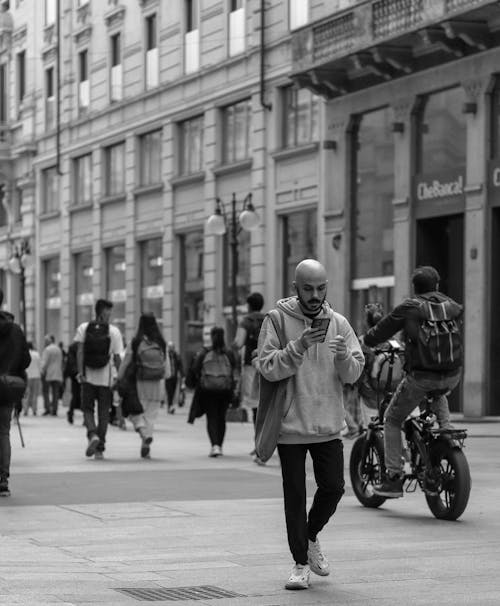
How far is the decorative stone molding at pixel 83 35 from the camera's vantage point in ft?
153

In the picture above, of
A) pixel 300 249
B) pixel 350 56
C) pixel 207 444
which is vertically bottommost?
pixel 207 444

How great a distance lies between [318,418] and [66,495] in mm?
5712

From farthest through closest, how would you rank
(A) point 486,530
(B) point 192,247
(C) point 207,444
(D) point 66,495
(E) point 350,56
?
(B) point 192,247, (E) point 350,56, (C) point 207,444, (D) point 66,495, (A) point 486,530

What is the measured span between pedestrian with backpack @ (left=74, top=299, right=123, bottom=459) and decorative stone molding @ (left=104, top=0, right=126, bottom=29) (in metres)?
26.1

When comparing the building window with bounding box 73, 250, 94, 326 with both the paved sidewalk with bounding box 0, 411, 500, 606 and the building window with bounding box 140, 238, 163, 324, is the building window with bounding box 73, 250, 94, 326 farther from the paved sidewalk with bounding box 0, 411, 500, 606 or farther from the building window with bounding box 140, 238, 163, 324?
the paved sidewalk with bounding box 0, 411, 500, 606

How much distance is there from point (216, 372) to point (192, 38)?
22.4 meters

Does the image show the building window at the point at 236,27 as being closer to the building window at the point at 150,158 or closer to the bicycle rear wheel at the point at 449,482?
the building window at the point at 150,158

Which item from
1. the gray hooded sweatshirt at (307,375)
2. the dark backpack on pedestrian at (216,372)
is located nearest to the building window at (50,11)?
the dark backpack on pedestrian at (216,372)

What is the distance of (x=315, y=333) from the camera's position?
8.59 metres

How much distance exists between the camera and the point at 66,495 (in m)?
14.1

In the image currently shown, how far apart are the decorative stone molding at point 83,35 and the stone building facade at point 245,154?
82mm

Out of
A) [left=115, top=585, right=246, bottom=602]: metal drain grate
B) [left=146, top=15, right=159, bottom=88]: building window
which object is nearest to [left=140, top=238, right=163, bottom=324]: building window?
[left=146, top=15, right=159, bottom=88]: building window

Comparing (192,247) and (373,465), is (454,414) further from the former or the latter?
(373,465)

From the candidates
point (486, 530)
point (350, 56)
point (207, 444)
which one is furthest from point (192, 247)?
point (486, 530)
